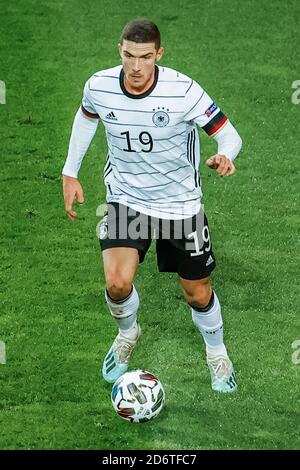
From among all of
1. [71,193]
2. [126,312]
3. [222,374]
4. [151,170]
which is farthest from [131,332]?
[151,170]

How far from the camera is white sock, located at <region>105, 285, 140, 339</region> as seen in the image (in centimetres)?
895

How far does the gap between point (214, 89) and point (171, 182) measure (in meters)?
4.99

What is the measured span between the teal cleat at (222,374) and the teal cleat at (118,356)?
0.59 m

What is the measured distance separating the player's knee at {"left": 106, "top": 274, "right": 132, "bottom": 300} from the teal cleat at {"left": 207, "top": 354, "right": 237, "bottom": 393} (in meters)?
0.84

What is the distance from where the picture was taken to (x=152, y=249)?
36.3 feet

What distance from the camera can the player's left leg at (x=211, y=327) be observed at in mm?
8922

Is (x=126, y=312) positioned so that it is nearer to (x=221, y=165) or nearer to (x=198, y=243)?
(x=198, y=243)

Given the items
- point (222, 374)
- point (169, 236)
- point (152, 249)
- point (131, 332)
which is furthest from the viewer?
point (152, 249)

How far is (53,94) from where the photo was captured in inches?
538

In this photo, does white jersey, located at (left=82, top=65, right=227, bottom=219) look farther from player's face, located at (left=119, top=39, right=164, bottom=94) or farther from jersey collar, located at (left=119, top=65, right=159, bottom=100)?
player's face, located at (left=119, top=39, right=164, bottom=94)

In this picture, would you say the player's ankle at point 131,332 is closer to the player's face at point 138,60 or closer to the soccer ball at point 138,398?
the soccer ball at point 138,398

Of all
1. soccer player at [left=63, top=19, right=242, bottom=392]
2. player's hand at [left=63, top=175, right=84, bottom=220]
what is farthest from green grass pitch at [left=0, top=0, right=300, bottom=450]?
player's hand at [left=63, top=175, right=84, bottom=220]

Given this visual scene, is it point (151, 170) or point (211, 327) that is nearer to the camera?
point (151, 170)

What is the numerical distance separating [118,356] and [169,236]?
3.27ft
